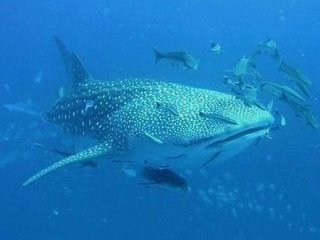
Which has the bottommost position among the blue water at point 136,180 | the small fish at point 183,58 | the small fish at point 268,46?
the blue water at point 136,180

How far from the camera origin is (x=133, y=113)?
5777 millimetres

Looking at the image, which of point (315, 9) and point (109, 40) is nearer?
point (109, 40)

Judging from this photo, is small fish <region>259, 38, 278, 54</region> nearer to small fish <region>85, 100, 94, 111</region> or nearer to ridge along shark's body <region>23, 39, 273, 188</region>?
ridge along shark's body <region>23, 39, 273, 188</region>

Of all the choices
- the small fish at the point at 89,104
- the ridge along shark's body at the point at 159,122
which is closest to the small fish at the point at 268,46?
the ridge along shark's body at the point at 159,122

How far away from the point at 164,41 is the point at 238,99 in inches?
655

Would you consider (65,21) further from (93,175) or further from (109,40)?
(93,175)

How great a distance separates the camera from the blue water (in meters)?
14.4

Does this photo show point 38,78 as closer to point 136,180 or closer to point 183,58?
point 136,180

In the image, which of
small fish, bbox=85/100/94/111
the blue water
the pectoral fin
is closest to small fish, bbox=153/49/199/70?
small fish, bbox=85/100/94/111

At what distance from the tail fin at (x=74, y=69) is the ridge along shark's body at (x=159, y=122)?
0.07 meters

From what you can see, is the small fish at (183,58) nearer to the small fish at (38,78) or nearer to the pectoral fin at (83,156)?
the pectoral fin at (83,156)

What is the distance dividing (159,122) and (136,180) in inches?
345

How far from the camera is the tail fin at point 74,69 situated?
22.9 ft

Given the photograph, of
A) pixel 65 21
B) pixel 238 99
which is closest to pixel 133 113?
pixel 238 99
